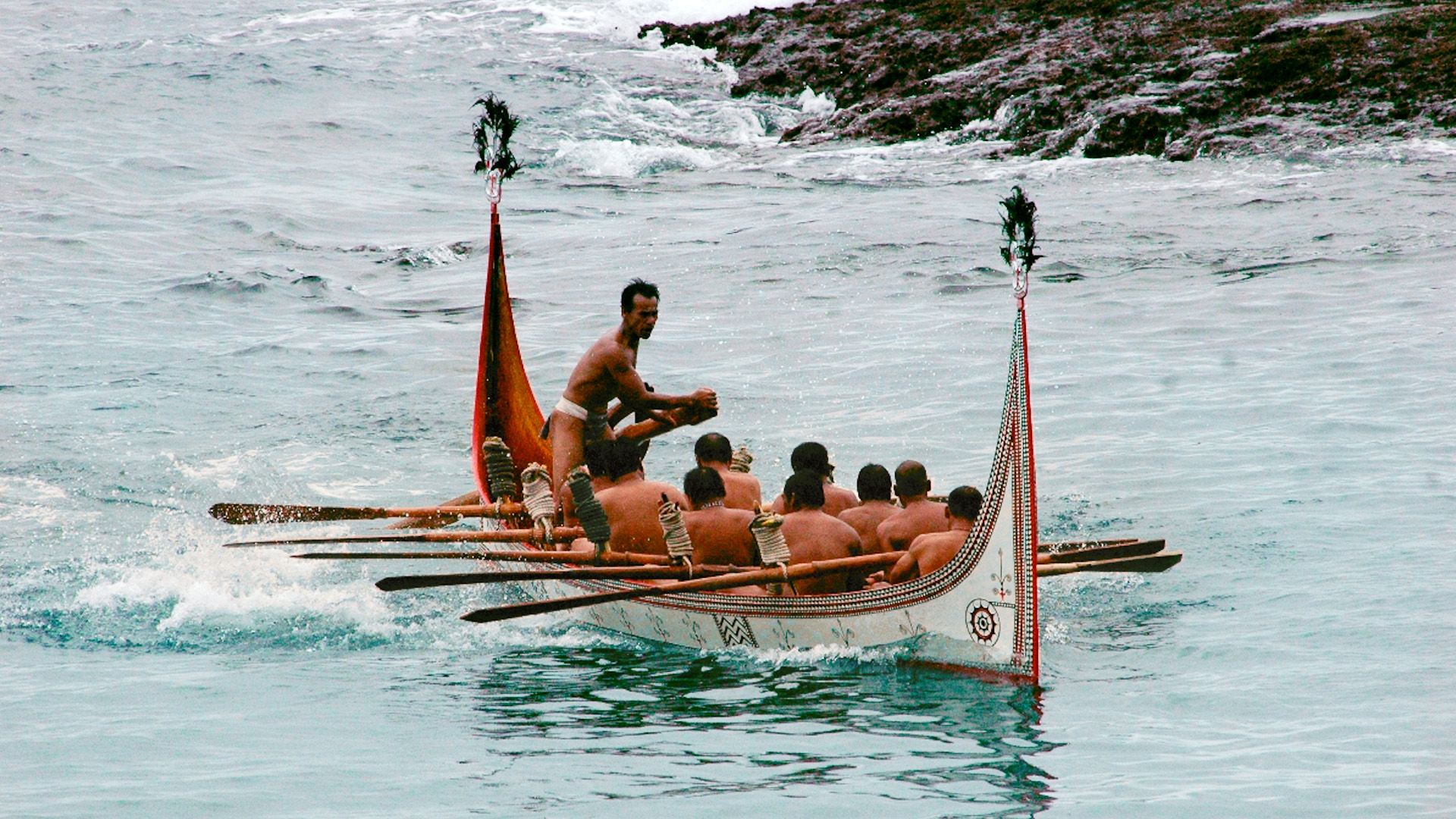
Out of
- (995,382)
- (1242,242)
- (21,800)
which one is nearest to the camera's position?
(21,800)

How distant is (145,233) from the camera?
28.0 meters

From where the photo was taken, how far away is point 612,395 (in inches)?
471

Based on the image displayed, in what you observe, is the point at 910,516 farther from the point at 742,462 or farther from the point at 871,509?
the point at 742,462

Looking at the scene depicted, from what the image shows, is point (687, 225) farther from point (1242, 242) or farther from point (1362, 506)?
point (1362, 506)

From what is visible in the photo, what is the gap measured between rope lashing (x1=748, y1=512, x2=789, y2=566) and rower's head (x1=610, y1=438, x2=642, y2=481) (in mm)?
1456

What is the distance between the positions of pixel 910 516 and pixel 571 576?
248 centimetres

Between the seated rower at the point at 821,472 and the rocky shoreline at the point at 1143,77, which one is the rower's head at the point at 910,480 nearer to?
the seated rower at the point at 821,472

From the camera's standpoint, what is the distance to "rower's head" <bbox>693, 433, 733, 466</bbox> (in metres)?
11.3

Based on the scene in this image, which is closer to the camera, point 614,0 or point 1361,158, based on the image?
point 1361,158

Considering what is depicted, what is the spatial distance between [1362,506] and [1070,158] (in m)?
18.8

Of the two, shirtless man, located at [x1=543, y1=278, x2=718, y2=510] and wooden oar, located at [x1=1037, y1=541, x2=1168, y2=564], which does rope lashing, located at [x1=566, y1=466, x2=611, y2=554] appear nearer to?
Result: shirtless man, located at [x1=543, y1=278, x2=718, y2=510]


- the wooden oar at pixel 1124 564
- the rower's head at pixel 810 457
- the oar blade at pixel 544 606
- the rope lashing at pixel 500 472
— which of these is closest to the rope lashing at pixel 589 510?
the oar blade at pixel 544 606

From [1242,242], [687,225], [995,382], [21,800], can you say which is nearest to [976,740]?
[21,800]

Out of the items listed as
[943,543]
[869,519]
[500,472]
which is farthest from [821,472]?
A: [500,472]
